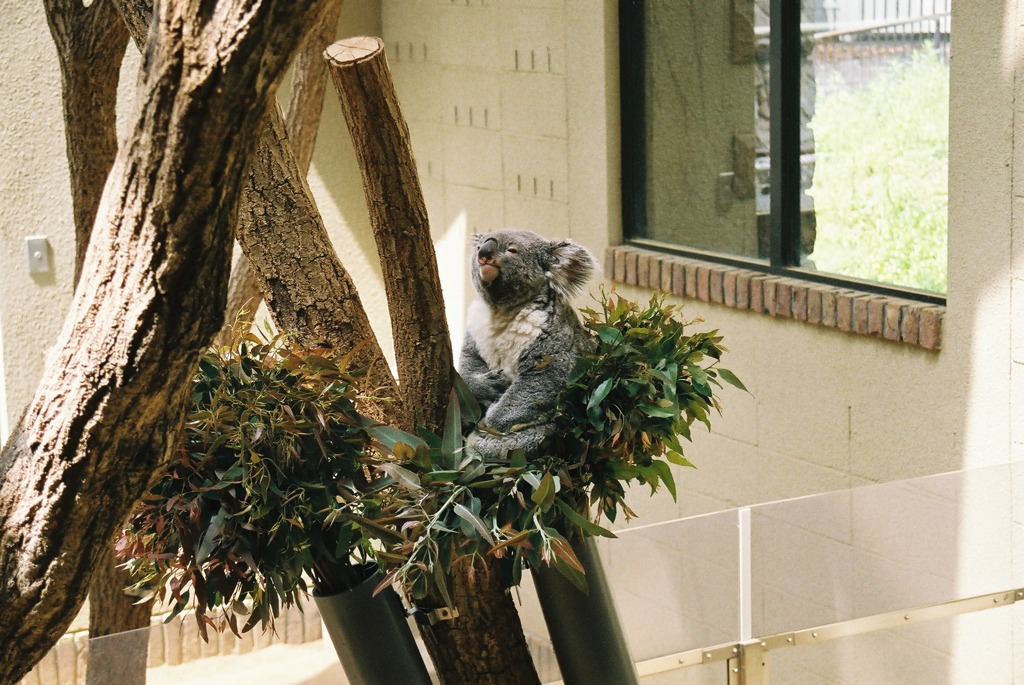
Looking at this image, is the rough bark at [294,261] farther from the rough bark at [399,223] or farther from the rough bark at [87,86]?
the rough bark at [87,86]

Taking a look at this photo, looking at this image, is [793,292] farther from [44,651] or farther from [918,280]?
[44,651]

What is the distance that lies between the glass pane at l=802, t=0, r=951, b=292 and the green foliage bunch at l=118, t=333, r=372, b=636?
2.07 metres

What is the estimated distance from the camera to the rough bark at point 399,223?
1.64 metres

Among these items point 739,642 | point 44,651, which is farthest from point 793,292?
point 44,651

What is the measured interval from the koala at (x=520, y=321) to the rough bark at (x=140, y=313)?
0.67 metres

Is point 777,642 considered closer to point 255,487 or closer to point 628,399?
point 628,399

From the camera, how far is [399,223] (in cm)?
173

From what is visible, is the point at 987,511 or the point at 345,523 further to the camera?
the point at 987,511

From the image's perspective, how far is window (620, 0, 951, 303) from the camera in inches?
125

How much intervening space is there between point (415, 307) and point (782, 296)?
6.40 feet

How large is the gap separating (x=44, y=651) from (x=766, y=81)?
293 cm

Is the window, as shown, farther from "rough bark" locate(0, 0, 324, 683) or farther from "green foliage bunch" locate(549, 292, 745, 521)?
"rough bark" locate(0, 0, 324, 683)

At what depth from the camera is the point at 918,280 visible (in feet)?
10.5

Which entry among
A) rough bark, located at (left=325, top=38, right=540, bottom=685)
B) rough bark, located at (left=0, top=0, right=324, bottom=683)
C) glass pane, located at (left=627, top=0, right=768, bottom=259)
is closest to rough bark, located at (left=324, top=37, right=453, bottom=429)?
rough bark, located at (left=325, top=38, right=540, bottom=685)
